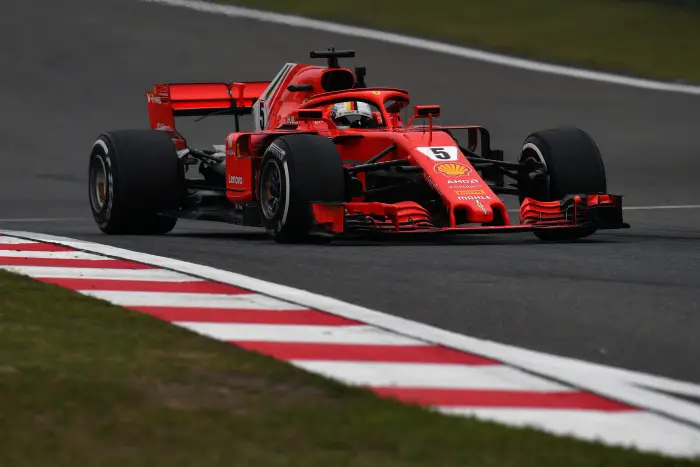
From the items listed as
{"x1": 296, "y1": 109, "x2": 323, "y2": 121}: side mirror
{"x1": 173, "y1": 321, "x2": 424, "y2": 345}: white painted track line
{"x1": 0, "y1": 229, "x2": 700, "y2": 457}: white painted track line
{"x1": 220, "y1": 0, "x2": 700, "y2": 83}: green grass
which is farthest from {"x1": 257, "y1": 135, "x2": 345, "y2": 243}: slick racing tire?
{"x1": 220, "y1": 0, "x2": 700, "y2": 83}: green grass

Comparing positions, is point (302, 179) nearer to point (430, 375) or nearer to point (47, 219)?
point (430, 375)

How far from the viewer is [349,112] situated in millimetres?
12375

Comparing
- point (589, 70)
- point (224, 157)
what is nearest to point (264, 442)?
point (224, 157)

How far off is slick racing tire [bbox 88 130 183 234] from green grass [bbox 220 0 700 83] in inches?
532

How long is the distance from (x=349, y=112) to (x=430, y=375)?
686cm

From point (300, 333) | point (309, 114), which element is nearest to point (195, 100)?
point (309, 114)

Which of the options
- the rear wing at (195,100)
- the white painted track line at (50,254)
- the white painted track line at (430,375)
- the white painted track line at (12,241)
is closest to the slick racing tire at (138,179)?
the rear wing at (195,100)

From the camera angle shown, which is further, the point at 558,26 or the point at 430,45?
the point at 558,26

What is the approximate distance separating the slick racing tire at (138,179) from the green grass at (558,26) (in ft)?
44.4

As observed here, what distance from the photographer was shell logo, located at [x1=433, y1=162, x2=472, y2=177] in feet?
36.7

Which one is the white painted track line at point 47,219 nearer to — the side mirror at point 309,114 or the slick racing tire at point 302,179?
the side mirror at point 309,114

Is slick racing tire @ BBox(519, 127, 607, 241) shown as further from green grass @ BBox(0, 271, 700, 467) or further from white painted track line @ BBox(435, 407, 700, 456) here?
white painted track line @ BBox(435, 407, 700, 456)

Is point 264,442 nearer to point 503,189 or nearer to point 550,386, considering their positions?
point 550,386

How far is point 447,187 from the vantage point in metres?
11.0
